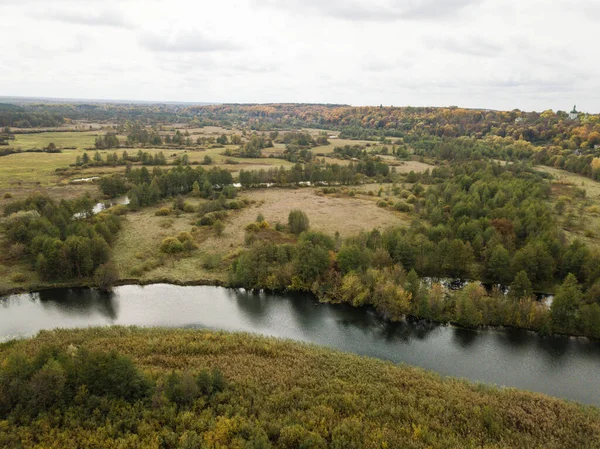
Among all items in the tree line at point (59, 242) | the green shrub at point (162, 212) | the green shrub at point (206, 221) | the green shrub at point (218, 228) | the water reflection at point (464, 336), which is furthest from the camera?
the green shrub at point (162, 212)

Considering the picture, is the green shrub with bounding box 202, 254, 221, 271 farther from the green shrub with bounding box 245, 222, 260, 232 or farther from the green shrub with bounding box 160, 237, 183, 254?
the green shrub with bounding box 245, 222, 260, 232

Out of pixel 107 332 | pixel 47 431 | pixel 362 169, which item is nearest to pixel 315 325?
pixel 107 332

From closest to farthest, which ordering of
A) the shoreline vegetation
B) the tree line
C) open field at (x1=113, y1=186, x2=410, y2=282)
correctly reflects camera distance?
the shoreline vegetation < the tree line < open field at (x1=113, y1=186, x2=410, y2=282)

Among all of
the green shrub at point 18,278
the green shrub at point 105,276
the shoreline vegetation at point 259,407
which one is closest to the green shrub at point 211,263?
the green shrub at point 105,276

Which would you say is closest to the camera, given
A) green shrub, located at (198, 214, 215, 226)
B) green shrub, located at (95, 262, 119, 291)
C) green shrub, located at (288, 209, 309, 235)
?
green shrub, located at (95, 262, 119, 291)

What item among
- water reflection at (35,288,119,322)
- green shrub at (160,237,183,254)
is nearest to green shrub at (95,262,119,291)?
water reflection at (35,288,119,322)

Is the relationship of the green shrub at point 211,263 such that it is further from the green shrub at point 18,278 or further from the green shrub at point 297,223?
the green shrub at point 18,278

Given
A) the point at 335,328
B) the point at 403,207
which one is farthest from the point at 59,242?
the point at 403,207
